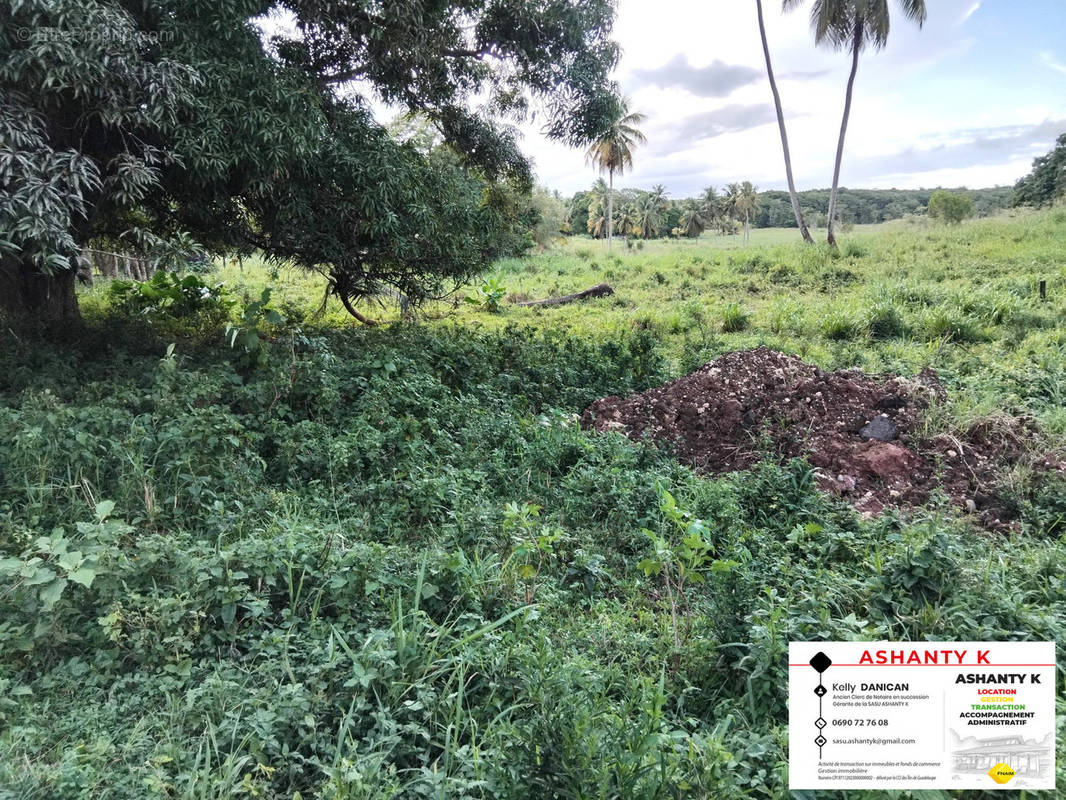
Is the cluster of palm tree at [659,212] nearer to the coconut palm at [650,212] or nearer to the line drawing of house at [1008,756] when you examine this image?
the coconut palm at [650,212]

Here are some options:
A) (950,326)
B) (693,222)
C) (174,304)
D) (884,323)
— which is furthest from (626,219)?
(174,304)

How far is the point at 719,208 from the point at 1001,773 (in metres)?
53.4

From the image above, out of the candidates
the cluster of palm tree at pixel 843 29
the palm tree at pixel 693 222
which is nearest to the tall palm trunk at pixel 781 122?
the cluster of palm tree at pixel 843 29

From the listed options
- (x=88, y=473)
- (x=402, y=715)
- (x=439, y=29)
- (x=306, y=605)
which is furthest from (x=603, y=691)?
(x=439, y=29)

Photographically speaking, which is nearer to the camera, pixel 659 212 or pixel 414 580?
pixel 414 580

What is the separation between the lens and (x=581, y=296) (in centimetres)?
1270

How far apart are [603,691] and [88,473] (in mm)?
3152

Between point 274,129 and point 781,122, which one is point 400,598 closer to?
point 274,129

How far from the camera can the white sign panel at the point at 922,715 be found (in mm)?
1804

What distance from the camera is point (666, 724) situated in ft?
6.56

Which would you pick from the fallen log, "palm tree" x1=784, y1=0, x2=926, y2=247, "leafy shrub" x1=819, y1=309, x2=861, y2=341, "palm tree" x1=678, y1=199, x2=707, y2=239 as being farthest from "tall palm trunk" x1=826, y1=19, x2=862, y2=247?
"palm tree" x1=678, y1=199, x2=707, y2=239

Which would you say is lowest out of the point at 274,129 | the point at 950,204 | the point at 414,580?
the point at 414,580

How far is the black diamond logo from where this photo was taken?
6.77ft

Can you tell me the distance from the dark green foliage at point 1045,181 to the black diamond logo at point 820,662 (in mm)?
32674
